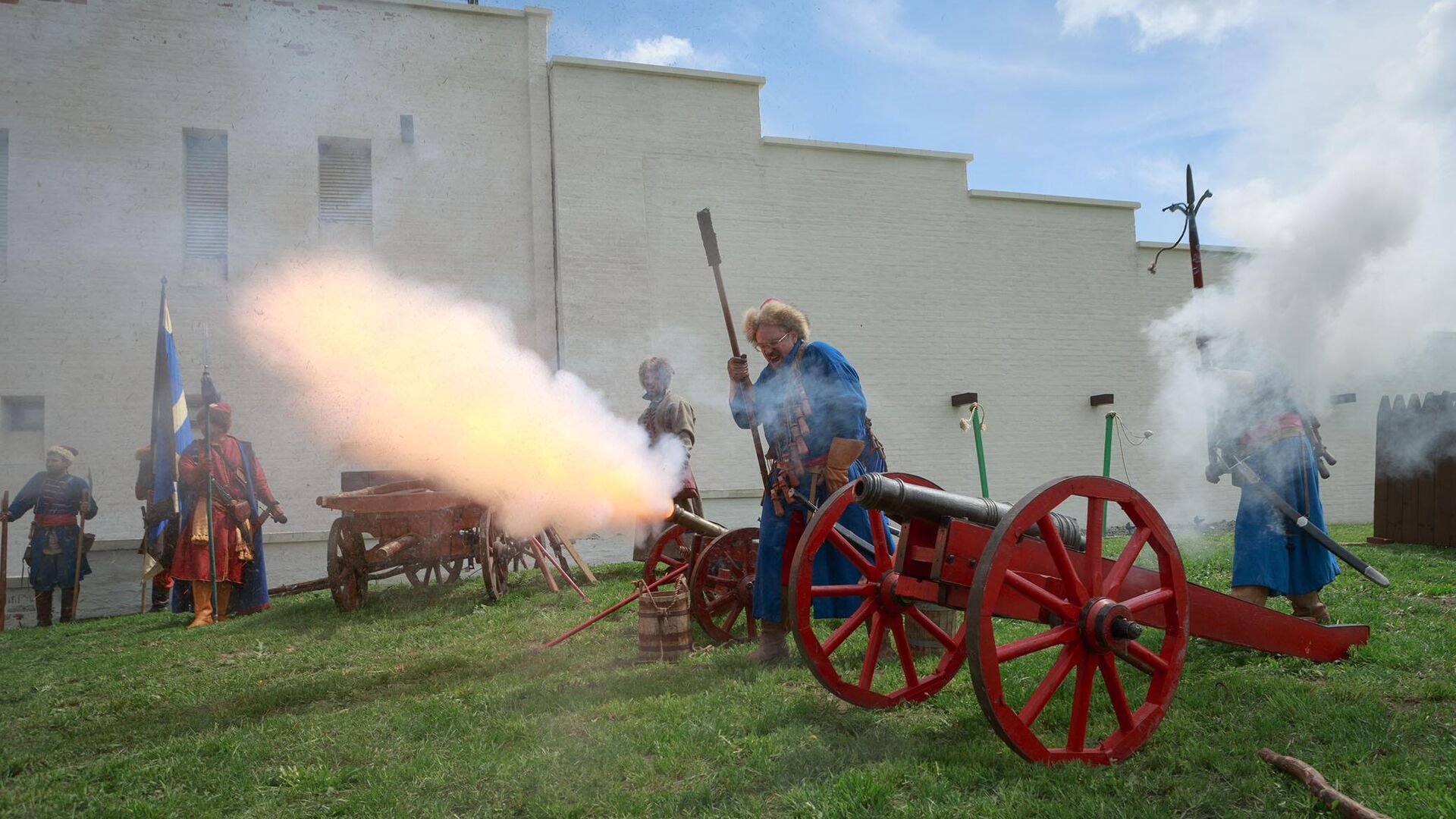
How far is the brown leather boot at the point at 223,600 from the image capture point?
26.7 ft

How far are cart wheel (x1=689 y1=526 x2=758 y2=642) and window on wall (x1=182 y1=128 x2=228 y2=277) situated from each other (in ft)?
29.2

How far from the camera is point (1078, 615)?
3.28m

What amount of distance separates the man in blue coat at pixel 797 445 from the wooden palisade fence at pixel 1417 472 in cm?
759

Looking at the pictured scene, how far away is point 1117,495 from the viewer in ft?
11.0

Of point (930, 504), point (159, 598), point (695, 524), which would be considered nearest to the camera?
point (930, 504)

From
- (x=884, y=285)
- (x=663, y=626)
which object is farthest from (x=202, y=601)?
(x=884, y=285)

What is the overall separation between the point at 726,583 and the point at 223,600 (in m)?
5.17

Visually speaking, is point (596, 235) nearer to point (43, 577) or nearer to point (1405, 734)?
point (43, 577)

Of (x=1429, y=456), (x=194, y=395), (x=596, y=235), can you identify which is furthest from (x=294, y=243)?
(x=1429, y=456)

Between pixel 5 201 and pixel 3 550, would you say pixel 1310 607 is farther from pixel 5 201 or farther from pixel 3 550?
pixel 5 201

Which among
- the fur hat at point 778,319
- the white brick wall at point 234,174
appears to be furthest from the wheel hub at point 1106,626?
the white brick wall at point 234,174

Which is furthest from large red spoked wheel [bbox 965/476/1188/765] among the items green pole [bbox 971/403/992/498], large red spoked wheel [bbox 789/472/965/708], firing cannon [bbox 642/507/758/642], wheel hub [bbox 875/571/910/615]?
green pole [bbox 971/403/992/498]

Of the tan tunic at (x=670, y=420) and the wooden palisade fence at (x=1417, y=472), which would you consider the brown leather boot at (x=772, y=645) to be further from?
the wooden palisade fence at (x=1417, y=472)

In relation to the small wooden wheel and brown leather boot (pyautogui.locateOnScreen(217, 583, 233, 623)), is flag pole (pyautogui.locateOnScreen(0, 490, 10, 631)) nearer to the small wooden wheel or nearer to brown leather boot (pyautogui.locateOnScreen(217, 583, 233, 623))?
brown leather boot (pyautogui.locateOnScreen(217, 583, 233, 623))
